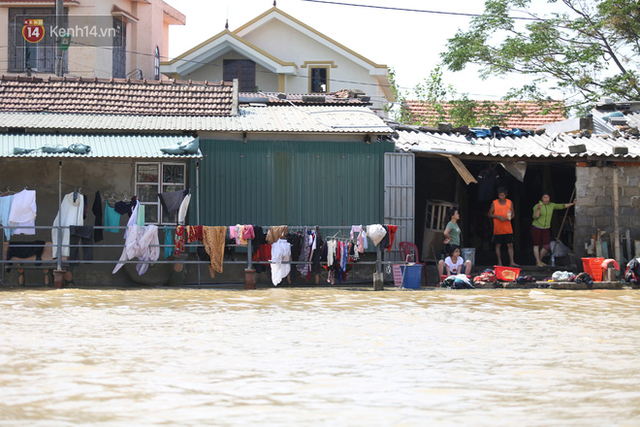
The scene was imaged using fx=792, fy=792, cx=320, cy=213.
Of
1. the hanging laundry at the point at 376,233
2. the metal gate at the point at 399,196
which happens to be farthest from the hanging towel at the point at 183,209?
the metal gate at the point at 399,196

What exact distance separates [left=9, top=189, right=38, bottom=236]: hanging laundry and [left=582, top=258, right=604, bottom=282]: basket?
1070cm

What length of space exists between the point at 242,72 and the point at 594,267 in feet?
56.2

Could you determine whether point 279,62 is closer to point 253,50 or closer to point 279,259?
point 253,50

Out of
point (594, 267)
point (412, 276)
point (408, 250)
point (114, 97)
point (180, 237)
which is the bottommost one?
point (412, 276)

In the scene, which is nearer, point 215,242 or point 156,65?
point 215,242

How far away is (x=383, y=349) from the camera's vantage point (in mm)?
8742

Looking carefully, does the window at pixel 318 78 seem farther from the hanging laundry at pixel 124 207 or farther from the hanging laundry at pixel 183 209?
the hanging laundry at pixel 124 207

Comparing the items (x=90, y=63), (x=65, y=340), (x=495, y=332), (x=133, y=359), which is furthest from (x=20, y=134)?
(x=90, y=63)

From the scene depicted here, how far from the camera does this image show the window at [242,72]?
2938 centimetres

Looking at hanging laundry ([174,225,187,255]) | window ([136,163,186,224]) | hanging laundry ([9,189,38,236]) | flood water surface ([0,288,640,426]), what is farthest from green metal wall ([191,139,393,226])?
flood water surface ([0,288,640,426])

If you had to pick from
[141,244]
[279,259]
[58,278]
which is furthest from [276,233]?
[58,278]

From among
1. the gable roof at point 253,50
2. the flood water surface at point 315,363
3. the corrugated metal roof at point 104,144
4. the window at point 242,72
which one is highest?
the gable roof at point 253,50

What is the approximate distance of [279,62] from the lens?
2886 centimetres

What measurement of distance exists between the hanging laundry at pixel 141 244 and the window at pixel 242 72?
15.4 metres
